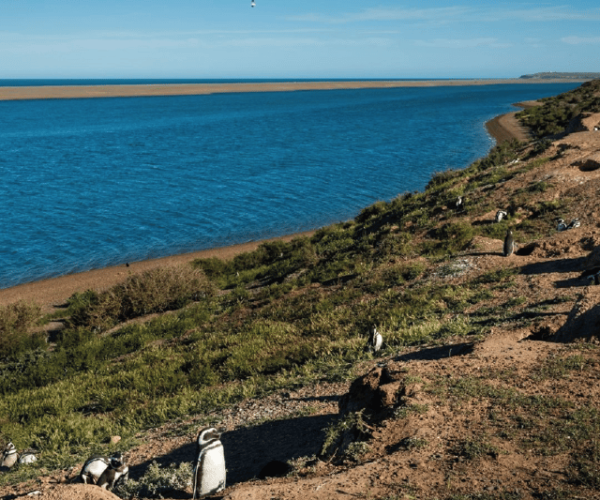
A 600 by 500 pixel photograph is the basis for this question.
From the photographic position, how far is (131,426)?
33.3ft

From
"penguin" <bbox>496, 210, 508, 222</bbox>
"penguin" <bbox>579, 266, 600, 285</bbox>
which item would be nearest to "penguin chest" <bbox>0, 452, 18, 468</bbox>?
"penguin" <bbox>579, 266, 600, 285</bbox>

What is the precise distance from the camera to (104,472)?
709cm

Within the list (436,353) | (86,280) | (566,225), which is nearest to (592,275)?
(436,353)

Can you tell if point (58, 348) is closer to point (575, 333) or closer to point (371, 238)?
point (371, 238)

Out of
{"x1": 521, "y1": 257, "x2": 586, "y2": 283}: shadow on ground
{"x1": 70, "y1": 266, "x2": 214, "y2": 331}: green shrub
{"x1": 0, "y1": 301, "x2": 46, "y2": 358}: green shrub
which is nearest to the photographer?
{"x1": 521, "y1": 257, "x2": 586, "y2": 283}: shadow on ground

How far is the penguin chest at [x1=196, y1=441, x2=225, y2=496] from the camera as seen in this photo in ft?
21.3

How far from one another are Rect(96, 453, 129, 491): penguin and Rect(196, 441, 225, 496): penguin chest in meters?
1.25

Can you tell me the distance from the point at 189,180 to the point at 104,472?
41597 mm

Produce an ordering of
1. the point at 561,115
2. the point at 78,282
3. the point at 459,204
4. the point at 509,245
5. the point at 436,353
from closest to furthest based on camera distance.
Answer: the point at 436,353
the point at 509,245
the point at 459,204
the point at 78,282
the point at 561,115

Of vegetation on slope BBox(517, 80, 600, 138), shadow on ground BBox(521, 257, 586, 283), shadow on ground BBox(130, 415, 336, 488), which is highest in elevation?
vegetation on slope BBox(517, 80, 600, 138)

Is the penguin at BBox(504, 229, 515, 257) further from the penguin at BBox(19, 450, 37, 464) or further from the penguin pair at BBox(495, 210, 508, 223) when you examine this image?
the penguin at BBox(19, 450, 37, 464)

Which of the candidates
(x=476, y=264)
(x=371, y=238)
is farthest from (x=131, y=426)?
(x=371, y=238)

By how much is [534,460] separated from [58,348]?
14.5m

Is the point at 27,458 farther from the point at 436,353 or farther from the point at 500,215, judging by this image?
the point at 500,215
